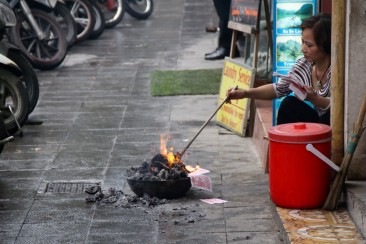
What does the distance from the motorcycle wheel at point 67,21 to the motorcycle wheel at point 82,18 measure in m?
0.62

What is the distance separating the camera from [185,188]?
24.3ft

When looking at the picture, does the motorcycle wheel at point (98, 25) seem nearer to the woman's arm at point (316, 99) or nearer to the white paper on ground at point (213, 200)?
the white paper on ground at point (213, 200)

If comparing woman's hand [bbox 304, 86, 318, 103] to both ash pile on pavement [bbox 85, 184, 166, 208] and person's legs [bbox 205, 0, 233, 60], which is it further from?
person's legs [bbox 205, 0, 233, 60]

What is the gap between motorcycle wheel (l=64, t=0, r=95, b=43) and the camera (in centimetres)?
1495

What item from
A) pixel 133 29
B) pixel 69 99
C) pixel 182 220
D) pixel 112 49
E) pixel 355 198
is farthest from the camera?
pixel 133 29

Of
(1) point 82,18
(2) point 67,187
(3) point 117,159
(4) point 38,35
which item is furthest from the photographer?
(1) point 82,18

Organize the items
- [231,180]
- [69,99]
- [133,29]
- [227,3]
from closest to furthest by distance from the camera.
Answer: [231,180], [69,99], [227,3], [133,29]

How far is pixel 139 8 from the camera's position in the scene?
18000 mm

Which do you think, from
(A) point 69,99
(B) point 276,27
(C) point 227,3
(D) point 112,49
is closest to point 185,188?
(B) point 276,27

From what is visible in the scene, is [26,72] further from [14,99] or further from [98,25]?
[98,25]

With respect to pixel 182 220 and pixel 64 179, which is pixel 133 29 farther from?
pixel 182 220

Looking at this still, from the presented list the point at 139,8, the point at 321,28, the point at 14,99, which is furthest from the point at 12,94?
the point at 139,8

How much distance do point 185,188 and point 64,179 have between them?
3.97 ft

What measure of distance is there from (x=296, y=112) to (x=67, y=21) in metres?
7.45
